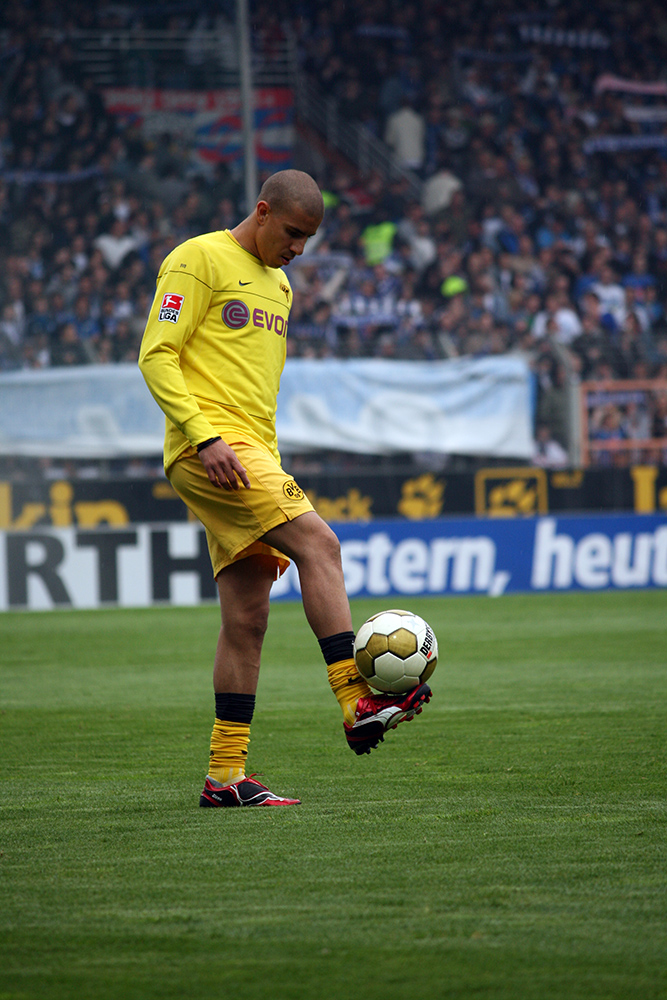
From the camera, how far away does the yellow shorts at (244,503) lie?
3904 millimetres

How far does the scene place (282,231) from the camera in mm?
4059

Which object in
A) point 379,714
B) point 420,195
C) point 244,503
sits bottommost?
point 379,714

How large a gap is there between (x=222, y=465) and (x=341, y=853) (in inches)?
47.5

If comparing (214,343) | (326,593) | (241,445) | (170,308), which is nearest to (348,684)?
(326,593)

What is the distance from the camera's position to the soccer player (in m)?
3.90

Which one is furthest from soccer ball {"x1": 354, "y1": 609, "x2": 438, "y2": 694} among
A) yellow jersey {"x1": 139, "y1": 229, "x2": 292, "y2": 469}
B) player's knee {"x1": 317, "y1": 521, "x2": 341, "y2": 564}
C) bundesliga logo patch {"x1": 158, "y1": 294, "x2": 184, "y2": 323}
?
bundesliga logo patch {"x1": 158, "y1": 294, "x2": 184, "y2": 323}

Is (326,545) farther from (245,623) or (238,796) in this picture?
(238,796)

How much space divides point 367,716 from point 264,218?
62.7 inches

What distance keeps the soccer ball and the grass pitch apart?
15.4 inches

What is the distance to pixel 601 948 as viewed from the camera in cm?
250

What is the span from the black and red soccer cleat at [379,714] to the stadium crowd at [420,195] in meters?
10.8

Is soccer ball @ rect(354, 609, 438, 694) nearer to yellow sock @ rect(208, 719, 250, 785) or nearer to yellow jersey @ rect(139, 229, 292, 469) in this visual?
yellow sock @ rect(208, 719, 250, 785)

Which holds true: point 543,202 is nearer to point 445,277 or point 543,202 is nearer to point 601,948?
point 445,277

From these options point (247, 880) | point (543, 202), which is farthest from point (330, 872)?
point (543, 202)
